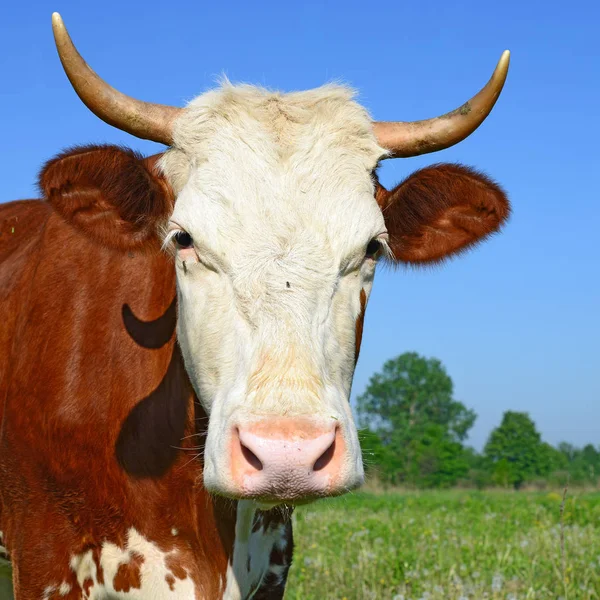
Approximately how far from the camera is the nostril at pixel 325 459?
3059 mm

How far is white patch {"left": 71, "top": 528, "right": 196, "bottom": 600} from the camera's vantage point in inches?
168

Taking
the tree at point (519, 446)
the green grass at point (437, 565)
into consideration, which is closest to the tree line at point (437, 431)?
the tree at point (519, 446)

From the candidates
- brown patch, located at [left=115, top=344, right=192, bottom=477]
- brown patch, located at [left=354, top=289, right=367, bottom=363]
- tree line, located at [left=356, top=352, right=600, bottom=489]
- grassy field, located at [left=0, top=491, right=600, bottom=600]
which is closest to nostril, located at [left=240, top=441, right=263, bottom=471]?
brown patch, located at [left=354, top=289, right=367, bottom=363]

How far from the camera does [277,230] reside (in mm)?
3574

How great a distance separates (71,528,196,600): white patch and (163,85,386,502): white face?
2.98 feet

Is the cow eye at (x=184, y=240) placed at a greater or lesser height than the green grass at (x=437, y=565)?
greater

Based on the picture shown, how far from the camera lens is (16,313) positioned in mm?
5043

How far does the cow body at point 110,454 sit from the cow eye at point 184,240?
70 cm

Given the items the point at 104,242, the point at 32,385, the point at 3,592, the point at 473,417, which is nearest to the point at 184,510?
the point at 32,385

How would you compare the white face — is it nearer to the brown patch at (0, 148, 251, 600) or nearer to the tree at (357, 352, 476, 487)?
the brown patch at (0, 148, 251, 600)

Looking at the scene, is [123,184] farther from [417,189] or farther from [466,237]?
[466,237]

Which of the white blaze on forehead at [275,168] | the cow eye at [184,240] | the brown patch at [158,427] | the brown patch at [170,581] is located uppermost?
the white blaze on forehead at [275,168]

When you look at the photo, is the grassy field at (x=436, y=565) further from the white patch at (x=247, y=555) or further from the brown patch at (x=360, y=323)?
the brown patch at (x=360, y=323)

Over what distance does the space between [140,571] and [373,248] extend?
1878 millimetres
